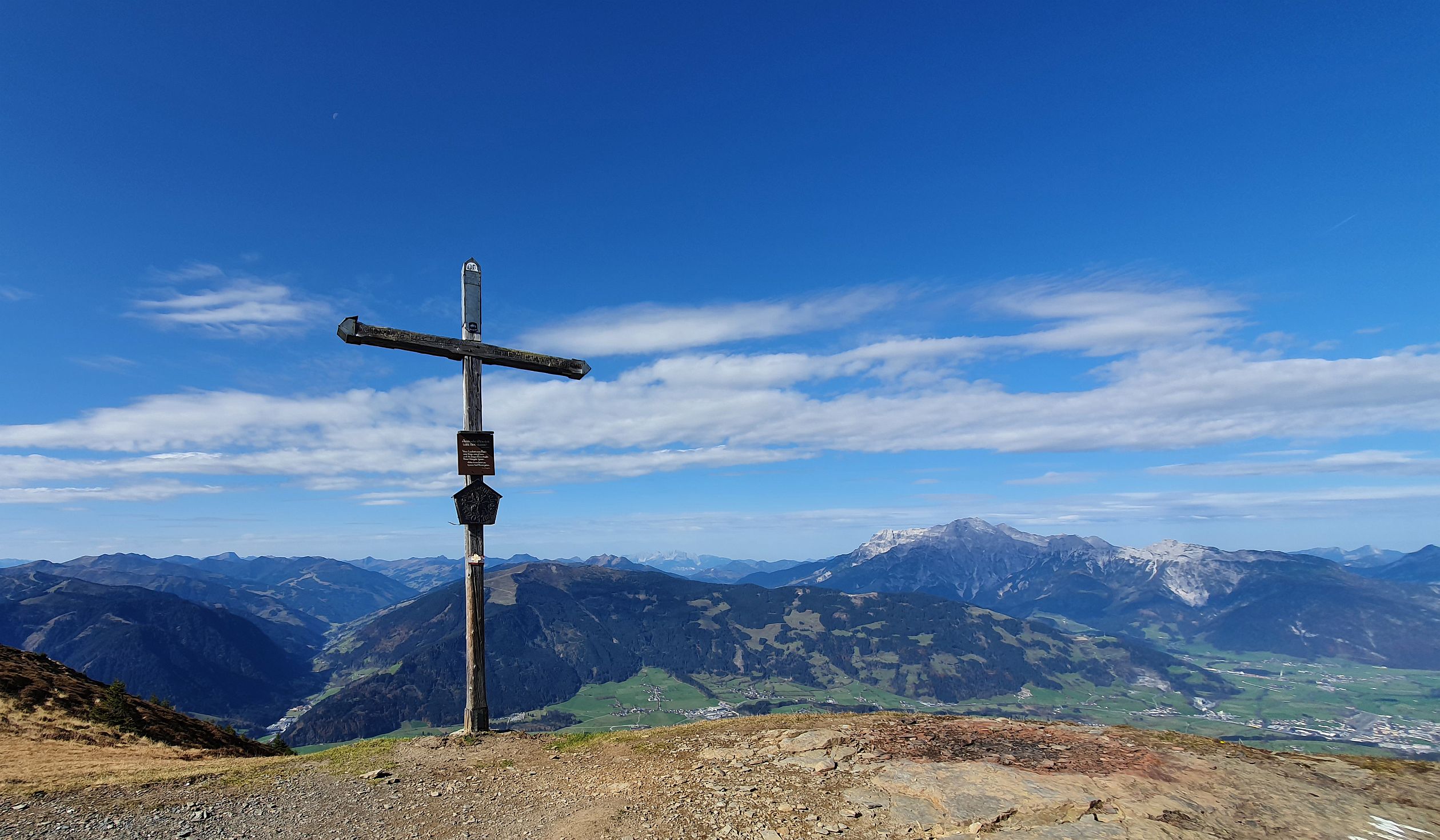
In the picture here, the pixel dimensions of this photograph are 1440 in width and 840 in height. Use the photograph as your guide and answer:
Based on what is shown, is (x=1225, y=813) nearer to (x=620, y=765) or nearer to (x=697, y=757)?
(x=697, y=757)

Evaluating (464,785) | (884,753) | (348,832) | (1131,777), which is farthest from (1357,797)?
→ (348,832)

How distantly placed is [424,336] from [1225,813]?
2469cm

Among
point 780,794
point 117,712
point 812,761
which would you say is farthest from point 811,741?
point 117,712

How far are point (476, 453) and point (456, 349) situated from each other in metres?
3.70

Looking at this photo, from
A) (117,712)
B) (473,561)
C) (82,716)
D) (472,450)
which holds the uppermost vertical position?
(472,450)

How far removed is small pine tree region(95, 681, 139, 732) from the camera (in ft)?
85.1

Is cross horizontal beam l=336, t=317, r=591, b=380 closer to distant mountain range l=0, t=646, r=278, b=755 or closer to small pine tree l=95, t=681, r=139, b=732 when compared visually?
distant mountain range l=0, t=646, r=278, b=755

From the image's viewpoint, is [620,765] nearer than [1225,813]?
No

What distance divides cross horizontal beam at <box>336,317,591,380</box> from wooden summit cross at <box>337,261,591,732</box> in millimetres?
20

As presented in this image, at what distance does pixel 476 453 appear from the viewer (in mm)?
21344

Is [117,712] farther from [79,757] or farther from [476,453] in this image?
[476,453]

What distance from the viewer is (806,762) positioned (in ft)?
52.7

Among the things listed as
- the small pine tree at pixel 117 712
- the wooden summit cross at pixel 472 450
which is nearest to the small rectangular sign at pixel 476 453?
the wooden summit cross at pixel 472 450

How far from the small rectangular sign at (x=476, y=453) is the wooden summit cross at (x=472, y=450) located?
2 centimetres
